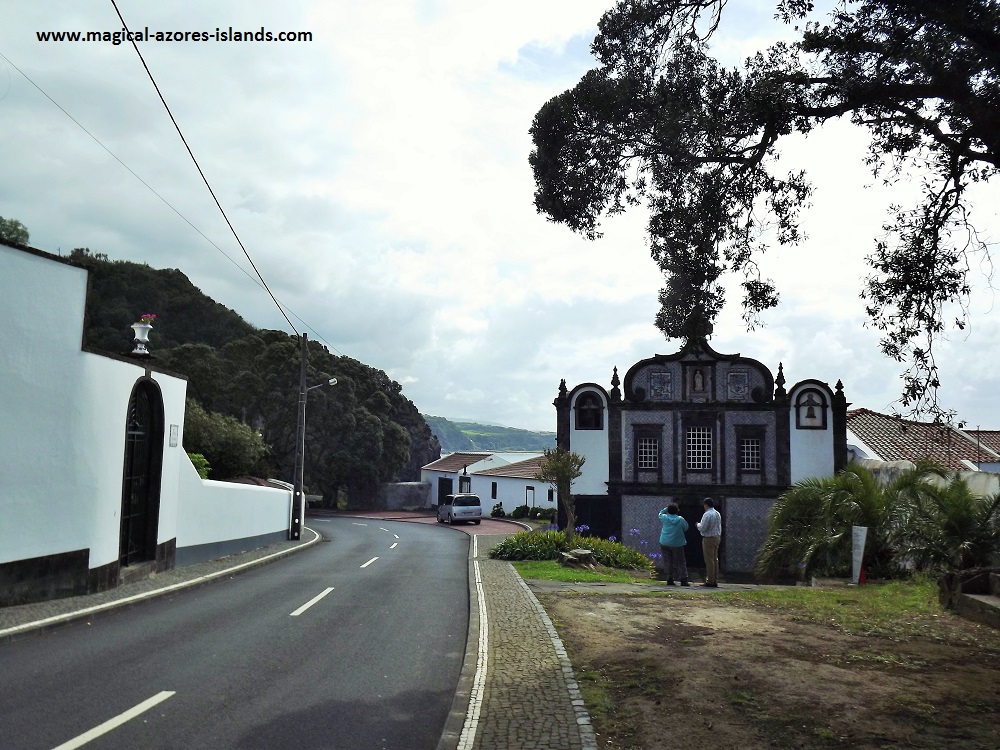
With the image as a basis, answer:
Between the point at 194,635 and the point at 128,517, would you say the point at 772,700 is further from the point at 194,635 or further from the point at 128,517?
the point at 128,517

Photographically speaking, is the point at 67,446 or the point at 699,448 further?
the point at 699,448

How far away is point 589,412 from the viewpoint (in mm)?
33625

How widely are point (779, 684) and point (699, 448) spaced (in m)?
26.5

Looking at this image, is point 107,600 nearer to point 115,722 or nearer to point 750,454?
point 115,722

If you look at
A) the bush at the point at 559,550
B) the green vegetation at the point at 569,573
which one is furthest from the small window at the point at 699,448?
the green vegetation at the point at 569,573

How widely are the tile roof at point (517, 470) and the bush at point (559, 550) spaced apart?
27.2 m

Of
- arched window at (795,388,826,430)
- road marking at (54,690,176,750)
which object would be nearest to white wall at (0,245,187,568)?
road marking at (54,690,176,750)

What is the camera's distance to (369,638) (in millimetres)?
9867

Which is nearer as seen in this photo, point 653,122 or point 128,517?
point 653,122

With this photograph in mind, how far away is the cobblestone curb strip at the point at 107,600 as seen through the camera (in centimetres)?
982

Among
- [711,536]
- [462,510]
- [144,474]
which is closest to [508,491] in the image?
[462,510]

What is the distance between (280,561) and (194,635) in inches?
465

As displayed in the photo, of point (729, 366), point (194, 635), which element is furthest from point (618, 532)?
point (194, 635)

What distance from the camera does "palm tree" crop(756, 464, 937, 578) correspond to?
1574cm
